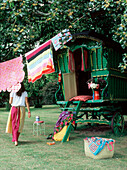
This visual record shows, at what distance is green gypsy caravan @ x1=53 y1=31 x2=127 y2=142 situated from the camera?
32.4 feet

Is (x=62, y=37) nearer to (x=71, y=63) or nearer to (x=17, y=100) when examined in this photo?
(x=71, y=63)

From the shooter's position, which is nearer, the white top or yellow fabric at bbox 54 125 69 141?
the white top

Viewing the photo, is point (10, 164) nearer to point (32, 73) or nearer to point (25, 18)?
point (32, 73)

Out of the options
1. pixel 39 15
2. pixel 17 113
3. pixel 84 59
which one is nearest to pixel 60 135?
pixel 17 113

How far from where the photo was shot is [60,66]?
11.4 meters

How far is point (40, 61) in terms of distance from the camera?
9242 millimetres

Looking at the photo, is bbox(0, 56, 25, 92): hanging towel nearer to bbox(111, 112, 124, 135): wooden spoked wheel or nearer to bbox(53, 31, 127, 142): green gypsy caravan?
bbox(53, 31, 127, 142): green gypsy caravan

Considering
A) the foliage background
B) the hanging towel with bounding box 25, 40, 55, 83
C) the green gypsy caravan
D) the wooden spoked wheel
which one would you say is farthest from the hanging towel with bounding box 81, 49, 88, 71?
the wooden spoked wheel

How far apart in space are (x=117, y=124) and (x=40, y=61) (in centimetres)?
397

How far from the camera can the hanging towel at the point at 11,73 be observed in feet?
28.5

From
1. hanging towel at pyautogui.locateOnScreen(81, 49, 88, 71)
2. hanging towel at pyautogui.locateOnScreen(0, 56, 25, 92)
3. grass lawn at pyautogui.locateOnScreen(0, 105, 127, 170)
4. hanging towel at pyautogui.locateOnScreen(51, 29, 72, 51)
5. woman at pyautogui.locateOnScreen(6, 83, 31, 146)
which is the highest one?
hanging towel at pyautogui.locateOnScreen(51, 29, 72, 51)

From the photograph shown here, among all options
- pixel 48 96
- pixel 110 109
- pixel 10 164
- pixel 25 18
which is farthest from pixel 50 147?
pixel 48 96

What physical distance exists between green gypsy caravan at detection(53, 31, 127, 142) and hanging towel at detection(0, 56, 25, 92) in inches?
80.2

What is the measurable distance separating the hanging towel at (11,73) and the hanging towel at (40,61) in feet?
2.09
